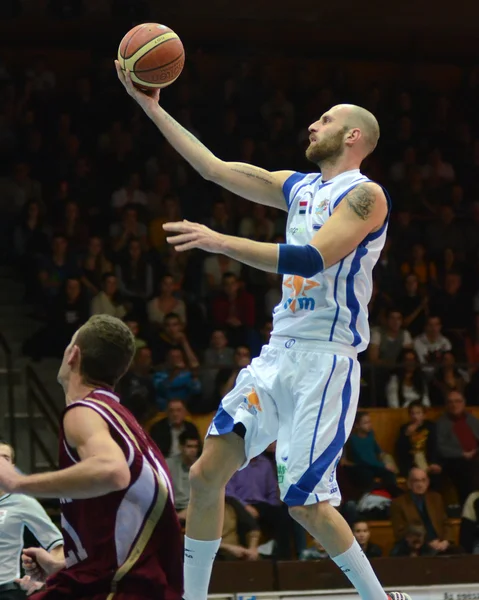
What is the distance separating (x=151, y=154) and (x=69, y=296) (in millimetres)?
2956

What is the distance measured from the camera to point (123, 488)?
11.5 feet

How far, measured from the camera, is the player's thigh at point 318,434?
16.3 ft

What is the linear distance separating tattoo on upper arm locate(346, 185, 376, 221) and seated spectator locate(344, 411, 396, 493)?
4395 mm

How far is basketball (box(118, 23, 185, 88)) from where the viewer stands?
18.2 ft

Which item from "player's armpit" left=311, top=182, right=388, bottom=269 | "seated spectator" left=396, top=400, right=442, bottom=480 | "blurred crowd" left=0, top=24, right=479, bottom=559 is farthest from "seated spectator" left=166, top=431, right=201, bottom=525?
"player's armpit" left=311, top=182, right=388, bottom=269

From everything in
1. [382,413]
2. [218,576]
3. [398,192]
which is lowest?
[218,576]

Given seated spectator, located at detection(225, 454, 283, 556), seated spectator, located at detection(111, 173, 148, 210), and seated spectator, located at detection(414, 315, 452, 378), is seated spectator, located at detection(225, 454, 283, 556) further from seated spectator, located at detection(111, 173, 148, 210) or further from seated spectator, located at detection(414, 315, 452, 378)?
seated spectator, located at detection(111, 173, 148, 210)

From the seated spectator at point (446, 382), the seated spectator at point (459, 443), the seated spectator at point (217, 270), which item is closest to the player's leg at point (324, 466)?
the seated spectator at point (459, 443)

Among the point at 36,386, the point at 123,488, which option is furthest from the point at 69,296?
the point at 123,488

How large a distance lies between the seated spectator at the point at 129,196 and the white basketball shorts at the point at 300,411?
6.95m

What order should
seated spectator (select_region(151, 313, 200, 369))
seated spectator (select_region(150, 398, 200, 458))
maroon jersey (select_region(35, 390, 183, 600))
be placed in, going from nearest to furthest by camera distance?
Result: maroon jersey (select_region(35, 390, 183, 600))
seated spectator (select_region(150, 398, 200, 458))
seated spectator (select_region(151, 313, 200, 369))

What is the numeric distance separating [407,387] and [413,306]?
66.9 inches

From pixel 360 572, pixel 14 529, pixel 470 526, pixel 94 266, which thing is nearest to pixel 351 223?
pixel 360 572

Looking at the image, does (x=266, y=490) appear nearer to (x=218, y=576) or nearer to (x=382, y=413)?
(x=218, y=576)
